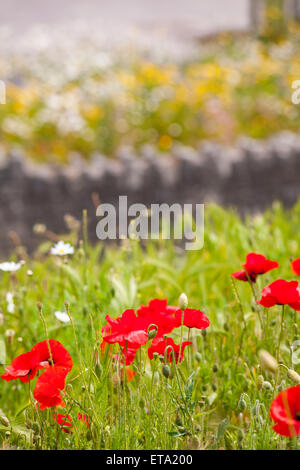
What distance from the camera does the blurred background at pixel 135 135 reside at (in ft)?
11.8

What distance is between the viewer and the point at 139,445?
2.99 ft

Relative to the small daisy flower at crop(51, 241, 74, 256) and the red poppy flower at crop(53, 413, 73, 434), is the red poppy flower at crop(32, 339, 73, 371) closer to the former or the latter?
the red poppy flower at crop(53, 413, 73, 434)

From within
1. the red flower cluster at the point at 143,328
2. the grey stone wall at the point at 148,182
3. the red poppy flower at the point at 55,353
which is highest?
the grey stone wall at the point at 148,182

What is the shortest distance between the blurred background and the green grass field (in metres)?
0.73

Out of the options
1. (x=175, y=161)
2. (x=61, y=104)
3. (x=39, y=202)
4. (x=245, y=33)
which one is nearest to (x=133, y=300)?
(x=39, y=202)

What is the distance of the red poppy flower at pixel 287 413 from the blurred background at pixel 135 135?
1.62 m

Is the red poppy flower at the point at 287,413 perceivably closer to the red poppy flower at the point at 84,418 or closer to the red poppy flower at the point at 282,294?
the red poppy flower at the point at 282,294

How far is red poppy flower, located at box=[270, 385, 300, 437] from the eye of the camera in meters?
0.66

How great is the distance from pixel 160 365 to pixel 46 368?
0.26m

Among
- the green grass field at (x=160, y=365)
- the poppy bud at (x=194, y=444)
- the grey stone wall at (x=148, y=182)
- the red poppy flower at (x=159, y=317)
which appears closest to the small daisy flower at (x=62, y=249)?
the green grass field at (x=160, y=365)
